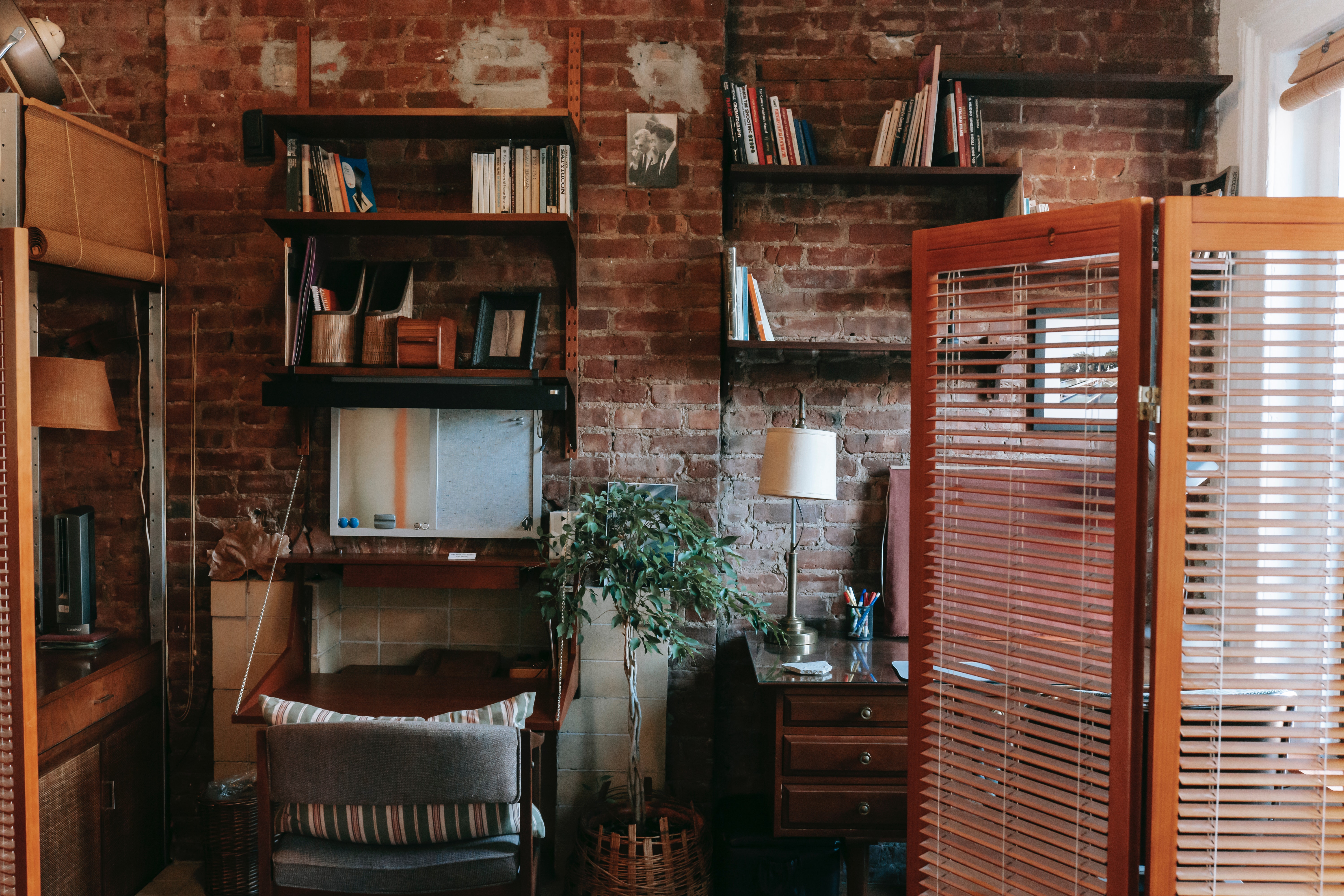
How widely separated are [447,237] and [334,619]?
1375mm

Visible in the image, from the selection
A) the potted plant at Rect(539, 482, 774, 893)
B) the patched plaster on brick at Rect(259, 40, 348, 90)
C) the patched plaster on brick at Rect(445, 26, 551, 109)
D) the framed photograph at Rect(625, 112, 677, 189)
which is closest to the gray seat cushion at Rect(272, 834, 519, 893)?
the potted plant at Rect(539, 482, 774, 893)

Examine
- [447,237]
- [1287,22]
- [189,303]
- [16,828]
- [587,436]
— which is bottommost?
[16,828]

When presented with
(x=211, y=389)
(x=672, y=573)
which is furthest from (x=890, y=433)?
(x=211, y=389)

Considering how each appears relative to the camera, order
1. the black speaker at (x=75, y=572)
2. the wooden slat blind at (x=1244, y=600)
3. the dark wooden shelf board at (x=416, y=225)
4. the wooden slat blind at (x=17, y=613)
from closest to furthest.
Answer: the wooden slat blind at (x=1244, y=600), the wooden slat blind at (x=17, y=613), the dark wooden shelf board at (x=416, y=225), the black speaker at (x=75, y=572)

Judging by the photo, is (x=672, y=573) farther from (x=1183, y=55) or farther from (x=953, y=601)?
(x=1183, y=55)

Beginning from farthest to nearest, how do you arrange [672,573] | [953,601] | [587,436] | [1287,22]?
[587,436] < [1287,22] < [672,573] < [953,601]

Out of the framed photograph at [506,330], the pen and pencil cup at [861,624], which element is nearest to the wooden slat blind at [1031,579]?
the pen and pencil cup at [861,624]

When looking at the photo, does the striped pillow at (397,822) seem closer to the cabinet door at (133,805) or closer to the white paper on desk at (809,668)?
the white paper on desk at (809,668)

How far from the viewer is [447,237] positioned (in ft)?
9.08

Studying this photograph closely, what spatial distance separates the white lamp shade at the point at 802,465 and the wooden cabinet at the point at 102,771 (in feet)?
6.86

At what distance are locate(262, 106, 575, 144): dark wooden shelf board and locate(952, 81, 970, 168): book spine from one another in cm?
124

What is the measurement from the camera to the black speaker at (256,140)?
8.81 feet

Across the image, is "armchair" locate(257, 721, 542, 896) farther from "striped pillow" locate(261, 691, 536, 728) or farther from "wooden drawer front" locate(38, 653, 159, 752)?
"wooden drawer front" locate(38, 653, 159, 752)

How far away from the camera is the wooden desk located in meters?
2.34
